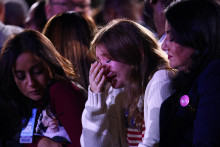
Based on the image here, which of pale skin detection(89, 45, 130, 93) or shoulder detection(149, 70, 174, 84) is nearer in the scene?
shoulder detection(149, 70, 174, 84)

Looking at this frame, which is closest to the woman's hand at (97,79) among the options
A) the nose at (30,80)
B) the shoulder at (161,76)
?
the shoulder at (161,76)

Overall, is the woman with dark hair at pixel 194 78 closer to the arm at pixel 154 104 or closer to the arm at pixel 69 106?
the arm at pixel 154 104

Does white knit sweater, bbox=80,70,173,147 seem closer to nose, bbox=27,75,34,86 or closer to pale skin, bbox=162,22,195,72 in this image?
pale skin, bbox=162,22,195,72

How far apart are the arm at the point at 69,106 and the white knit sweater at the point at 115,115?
0.12 metres

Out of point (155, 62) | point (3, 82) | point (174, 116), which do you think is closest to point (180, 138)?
point (174, 116)

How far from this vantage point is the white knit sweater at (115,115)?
75.5 inches

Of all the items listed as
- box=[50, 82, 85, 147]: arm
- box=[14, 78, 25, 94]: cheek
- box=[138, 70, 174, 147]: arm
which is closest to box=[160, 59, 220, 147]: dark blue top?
box=[138, 70, 174, 147]: arm

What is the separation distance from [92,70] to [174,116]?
2.35 feet

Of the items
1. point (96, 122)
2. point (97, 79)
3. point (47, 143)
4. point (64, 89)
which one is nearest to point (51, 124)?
point (47, 143)

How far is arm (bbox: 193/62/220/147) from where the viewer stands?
1.52 meters

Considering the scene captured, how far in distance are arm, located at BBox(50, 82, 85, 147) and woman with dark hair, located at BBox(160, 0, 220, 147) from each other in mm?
713

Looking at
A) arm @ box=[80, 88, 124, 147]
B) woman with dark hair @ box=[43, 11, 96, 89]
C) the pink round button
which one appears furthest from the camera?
woman with dark hair @ box=[43, 11, 96, 89]

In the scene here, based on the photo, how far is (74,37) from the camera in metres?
2.97

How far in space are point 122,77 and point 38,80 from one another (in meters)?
0.60
